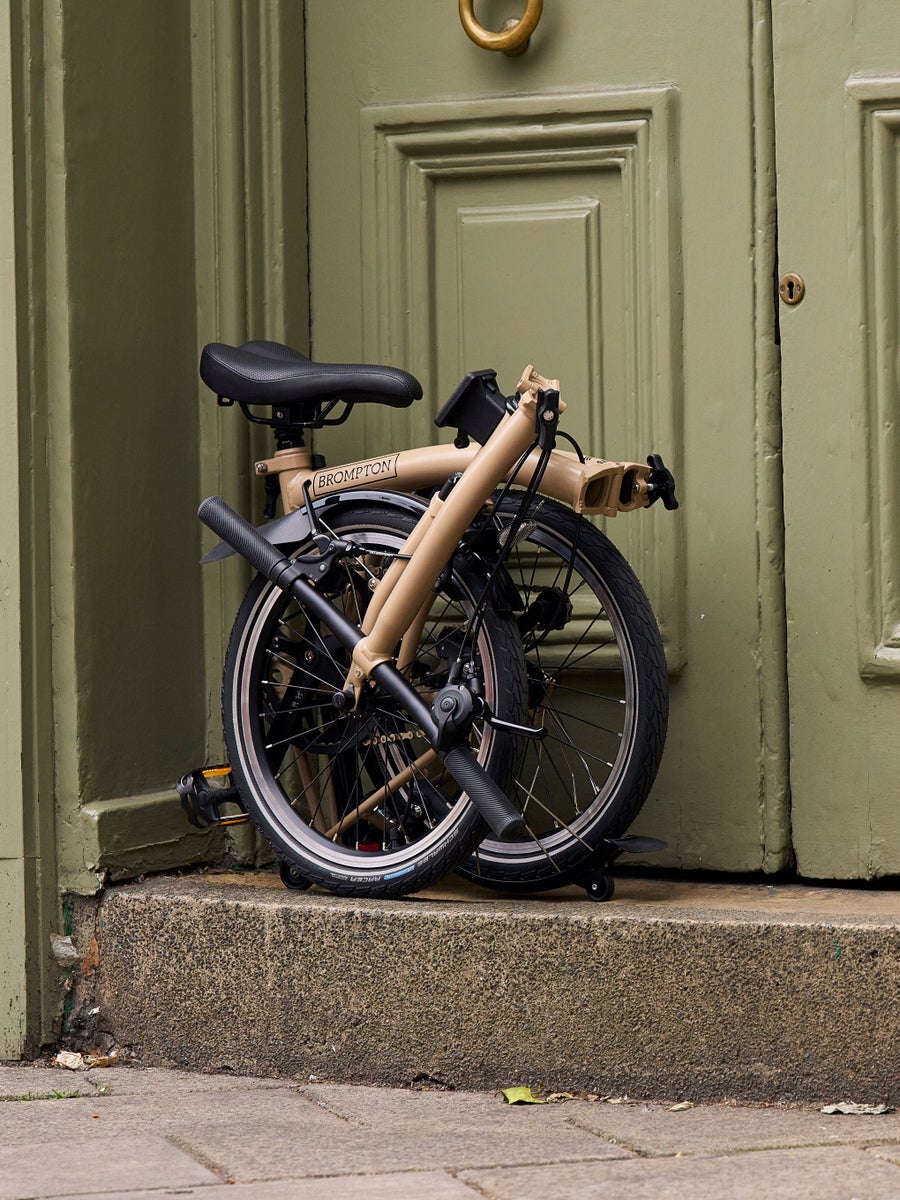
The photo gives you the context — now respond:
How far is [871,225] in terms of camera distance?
324cm

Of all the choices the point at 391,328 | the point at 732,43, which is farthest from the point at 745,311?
the point at 391,328

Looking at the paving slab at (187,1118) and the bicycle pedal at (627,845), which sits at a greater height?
the bicycle pedal at (627,845)

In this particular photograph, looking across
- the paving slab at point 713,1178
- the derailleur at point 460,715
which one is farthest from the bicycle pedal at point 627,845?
the paving slab at point 713,1178

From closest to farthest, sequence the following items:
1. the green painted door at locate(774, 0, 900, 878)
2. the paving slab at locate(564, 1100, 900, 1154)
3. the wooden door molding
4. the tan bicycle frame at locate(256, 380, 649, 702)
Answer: the paving slab at locate(564, 1100, 900, 1154)
the tan bicycle frame at locate(256, 380, 649, 702)
the green painted door at locate(774, 0, 900, 878)
the wooden door molding

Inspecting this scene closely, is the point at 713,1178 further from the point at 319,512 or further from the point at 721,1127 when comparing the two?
the point at 319,512

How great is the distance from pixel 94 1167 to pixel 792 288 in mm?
2153

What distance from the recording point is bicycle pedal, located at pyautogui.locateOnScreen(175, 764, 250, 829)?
10.6 ft

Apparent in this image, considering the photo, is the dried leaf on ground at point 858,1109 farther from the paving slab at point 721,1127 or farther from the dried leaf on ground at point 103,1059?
the dried leaf on ground at point 103,1059

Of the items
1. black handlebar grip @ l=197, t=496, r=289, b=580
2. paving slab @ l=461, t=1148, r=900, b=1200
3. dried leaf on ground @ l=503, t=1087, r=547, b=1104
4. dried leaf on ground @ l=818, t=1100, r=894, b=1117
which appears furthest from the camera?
black handlebar grip @ l=197, t=496, r=289, b=580

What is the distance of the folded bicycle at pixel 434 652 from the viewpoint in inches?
115

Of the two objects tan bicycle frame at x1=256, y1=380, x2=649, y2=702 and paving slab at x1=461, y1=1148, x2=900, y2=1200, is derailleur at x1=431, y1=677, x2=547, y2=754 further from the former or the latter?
paving slab at x1=461, y1=1148, x2=900, y2=1200

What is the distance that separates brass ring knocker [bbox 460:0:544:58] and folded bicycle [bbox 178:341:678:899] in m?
0.79

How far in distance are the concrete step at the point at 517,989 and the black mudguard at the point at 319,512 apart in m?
0.71

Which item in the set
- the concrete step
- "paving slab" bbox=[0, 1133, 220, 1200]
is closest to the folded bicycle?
the concrete step
